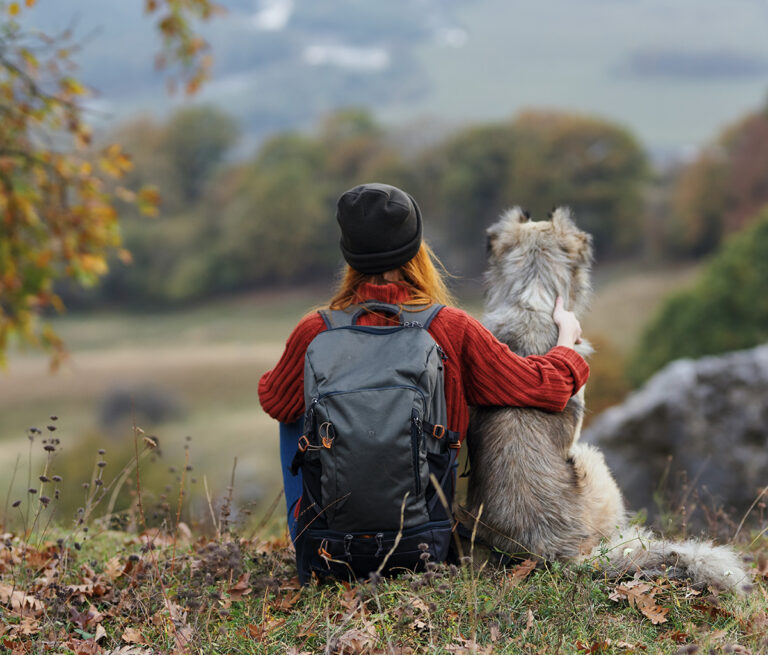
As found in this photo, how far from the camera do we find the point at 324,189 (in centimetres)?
4578

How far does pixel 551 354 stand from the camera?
334cm

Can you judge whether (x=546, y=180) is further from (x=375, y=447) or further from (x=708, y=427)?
(x=375, y=447)

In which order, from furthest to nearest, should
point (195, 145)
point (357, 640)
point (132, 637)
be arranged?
point (195, 145)
point (132, 637)
point (357, 640)

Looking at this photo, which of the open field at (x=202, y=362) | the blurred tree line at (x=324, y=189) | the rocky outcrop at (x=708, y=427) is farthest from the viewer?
the blurred tree line at (x=324, y=189)

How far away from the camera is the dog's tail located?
10.2ft

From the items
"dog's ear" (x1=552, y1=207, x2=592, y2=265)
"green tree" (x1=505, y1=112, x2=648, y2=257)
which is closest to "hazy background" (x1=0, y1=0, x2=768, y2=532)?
"green tree" (x1=505, y1=112, x2=648, y2=257)

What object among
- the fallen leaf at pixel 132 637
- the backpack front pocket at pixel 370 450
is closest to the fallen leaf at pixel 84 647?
the fallen leaf at pixel 132 637

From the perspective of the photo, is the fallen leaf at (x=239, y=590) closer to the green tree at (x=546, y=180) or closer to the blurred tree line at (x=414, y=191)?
the blurred tree line at (x=414, y=191)

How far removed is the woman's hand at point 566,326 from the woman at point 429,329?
0.26 feet

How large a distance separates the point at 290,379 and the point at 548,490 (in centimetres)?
121

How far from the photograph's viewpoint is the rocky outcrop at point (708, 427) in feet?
24.8

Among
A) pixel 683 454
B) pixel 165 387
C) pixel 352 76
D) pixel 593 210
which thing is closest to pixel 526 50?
pixel 352 76

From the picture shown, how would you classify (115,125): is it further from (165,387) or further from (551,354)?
(551,354)

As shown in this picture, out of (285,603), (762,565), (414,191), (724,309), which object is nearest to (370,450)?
(285,603)
